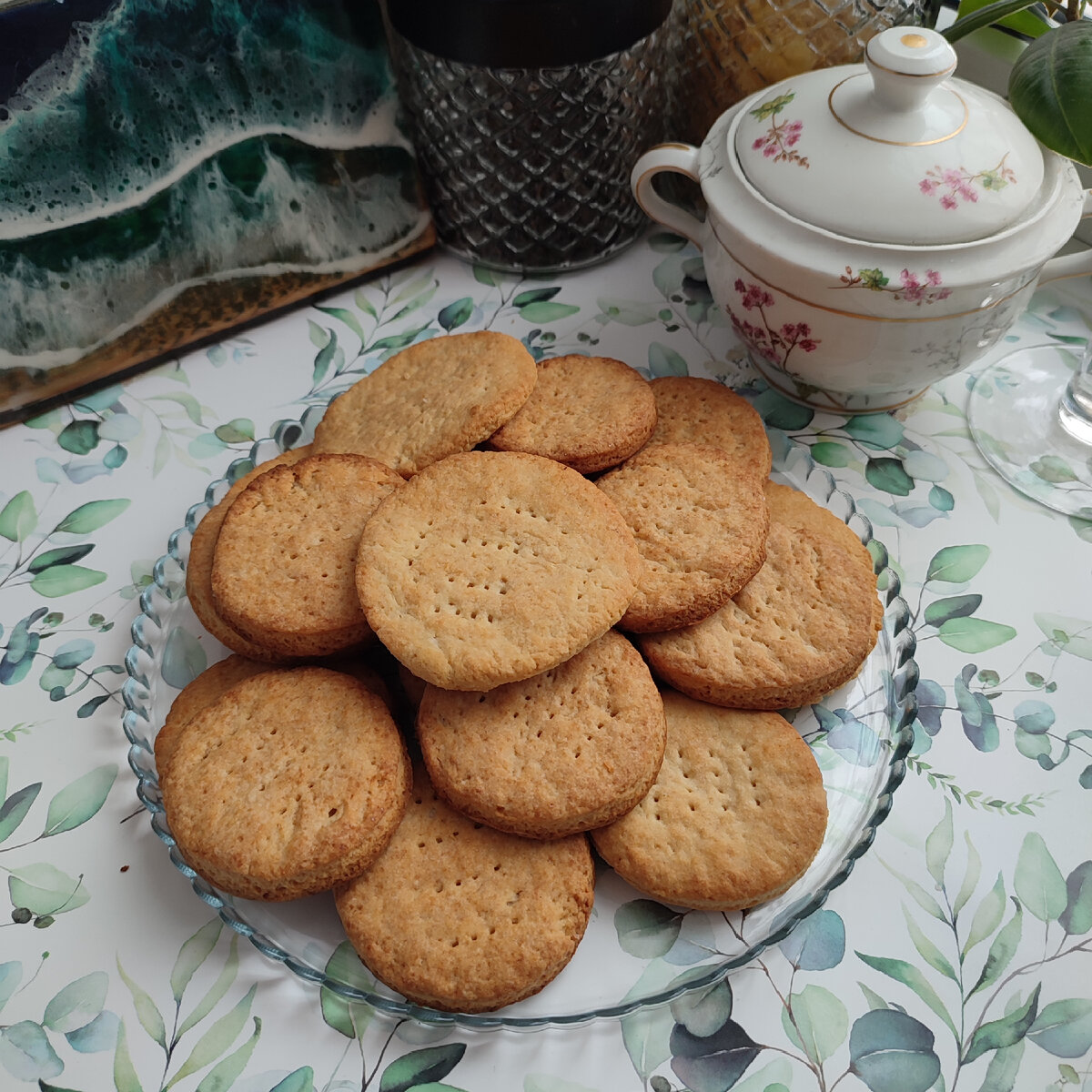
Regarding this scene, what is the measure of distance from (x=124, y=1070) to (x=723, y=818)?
0.47 meters

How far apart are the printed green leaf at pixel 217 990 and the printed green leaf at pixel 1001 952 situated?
1.79ft

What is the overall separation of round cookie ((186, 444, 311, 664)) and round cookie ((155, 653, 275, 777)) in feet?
0.04

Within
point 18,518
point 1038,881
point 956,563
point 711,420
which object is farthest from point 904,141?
point 18,518

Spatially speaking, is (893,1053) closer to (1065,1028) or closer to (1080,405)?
(1065,1028)

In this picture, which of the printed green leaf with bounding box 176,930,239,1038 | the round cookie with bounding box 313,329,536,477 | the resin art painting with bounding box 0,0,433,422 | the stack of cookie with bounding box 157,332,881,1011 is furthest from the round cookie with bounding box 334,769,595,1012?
the resin art painting with bounding box 0,0,433,422

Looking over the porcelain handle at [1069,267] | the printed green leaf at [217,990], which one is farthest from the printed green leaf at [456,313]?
the printed green leaf at [217,990]

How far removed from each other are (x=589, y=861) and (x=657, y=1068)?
0.47ft

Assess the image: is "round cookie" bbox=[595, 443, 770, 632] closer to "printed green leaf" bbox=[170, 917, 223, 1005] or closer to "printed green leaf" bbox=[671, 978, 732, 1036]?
"printed green leaf" bbox=[671, 978, 732, 1036]

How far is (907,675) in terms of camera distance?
0.80 m

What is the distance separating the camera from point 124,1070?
26.8 inches

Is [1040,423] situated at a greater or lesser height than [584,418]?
lesser

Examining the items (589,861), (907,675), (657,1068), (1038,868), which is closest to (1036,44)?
(907,675)

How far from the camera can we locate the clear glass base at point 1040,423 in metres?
1.02

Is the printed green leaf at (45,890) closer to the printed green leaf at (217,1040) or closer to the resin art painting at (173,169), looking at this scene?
the printed green leaf at (217,1040)
